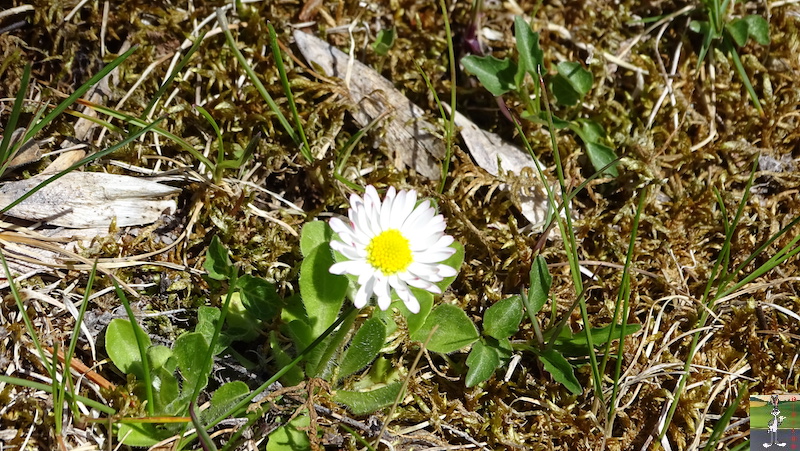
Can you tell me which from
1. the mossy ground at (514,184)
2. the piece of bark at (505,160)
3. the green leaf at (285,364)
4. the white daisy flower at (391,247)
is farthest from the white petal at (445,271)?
the piece of bark at (505,160)

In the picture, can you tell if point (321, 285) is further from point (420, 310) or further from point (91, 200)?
point (91, 200)

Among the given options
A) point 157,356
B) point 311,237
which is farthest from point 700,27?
point 157,356

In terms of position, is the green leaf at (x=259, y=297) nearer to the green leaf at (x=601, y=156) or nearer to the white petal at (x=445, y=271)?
the white petal at (x=445, y=271)

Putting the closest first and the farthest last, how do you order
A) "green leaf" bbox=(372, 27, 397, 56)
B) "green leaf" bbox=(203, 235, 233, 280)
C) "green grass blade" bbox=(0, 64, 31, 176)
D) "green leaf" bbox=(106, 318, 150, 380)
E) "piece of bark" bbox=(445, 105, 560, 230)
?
"green grass blade" bbox=(0, 64, 31, 176), "green leaf" bbox=(106, 318, 150, 380), "green leaf" bbox=(203, 235, 233, 280), "piece of bark" bbox=(445, 105, 560, 230), "green leaf" bbox=(372, 27, 397, 56)

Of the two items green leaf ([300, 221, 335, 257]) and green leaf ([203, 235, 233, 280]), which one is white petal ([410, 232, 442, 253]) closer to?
green leaf ([300, 221, 335, 257])

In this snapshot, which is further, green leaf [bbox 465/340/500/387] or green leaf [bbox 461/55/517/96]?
green leaf [bbox 461/55/517/96]

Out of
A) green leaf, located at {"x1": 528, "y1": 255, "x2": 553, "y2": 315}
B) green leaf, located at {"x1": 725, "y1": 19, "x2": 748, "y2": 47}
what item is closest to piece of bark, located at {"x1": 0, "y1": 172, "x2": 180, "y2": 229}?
green leaf, located at {"x1": 528, "y1": 255, "x2": 553, "y2": 315}

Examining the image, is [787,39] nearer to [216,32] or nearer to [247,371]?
[216,32]
